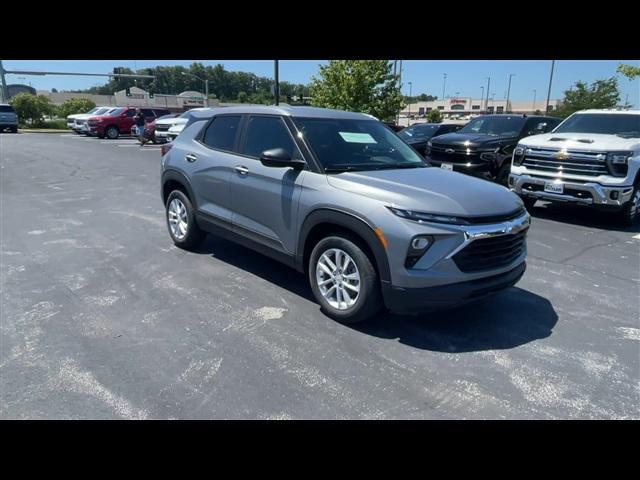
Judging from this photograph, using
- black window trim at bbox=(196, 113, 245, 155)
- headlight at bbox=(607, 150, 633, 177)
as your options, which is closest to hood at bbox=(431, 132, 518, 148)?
headlight at bbox=(607, 150, 633, 177)

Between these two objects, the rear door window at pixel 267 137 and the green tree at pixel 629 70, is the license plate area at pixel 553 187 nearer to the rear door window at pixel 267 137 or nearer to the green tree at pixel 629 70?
the rear door window at pixel 267 137

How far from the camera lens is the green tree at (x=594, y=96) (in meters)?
35.8

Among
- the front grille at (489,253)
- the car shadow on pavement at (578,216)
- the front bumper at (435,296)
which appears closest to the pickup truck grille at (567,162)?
the car shadow on pavement at (578,216)

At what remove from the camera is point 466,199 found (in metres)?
3.50

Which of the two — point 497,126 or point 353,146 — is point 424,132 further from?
point 353,146

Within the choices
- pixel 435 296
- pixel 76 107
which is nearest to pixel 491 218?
pixel 435 296

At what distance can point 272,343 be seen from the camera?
11.4ft

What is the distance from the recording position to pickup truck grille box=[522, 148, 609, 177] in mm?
7105

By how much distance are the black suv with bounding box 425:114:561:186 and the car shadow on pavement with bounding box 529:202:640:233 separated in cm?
115

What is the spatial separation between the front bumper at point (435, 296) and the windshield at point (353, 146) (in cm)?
133

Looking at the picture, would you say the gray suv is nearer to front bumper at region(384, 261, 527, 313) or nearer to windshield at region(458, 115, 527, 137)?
front bumper at region(384, 261, 527, 313)

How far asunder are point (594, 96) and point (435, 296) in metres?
42.5

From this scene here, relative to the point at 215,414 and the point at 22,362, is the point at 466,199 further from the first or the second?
the point at 22,362
